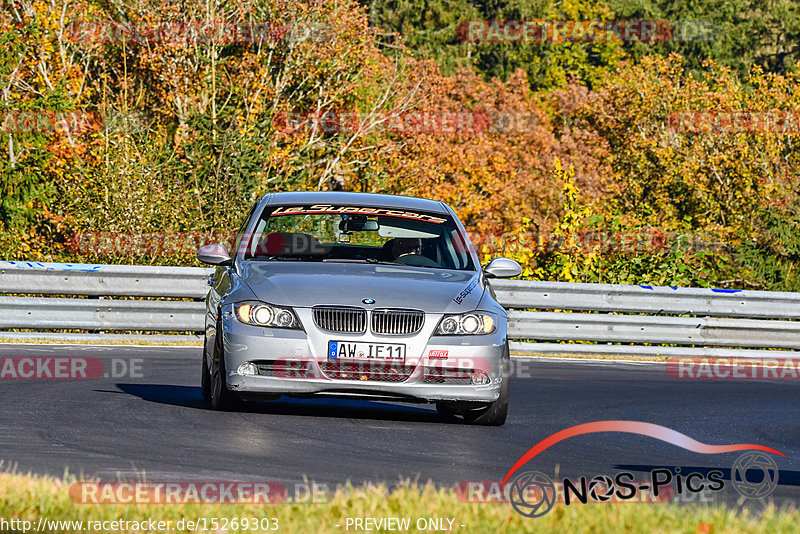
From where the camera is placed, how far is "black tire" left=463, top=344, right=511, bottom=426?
30.3 feet

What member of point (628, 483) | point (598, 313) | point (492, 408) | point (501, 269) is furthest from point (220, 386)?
point (598, 313)

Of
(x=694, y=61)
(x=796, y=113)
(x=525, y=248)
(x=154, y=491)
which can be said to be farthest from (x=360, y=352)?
(x=694, y=61)

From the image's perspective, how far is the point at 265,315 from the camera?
8781 mm

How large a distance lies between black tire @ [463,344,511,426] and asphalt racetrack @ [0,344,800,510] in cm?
12

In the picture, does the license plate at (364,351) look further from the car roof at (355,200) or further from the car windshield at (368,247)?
the car roof at (355,200)

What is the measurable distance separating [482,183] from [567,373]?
37.2 m

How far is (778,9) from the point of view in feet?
232

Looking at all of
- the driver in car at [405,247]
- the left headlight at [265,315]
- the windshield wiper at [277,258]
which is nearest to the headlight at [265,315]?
the left headlight at [265,315]

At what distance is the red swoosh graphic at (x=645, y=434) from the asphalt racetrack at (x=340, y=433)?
11 cm

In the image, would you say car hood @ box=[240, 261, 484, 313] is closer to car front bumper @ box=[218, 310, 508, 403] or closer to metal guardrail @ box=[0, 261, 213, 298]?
car front bumper @ box=[218, 310, 508, 403]

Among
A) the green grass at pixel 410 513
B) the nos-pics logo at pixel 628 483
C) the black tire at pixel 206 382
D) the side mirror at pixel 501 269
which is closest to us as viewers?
the green grass at pixel 410 513

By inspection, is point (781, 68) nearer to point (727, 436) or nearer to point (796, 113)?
point (796, 113)

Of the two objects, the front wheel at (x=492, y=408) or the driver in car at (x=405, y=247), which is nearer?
the front wheel at (x=492, y=408)

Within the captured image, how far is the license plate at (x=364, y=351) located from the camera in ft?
28.4
